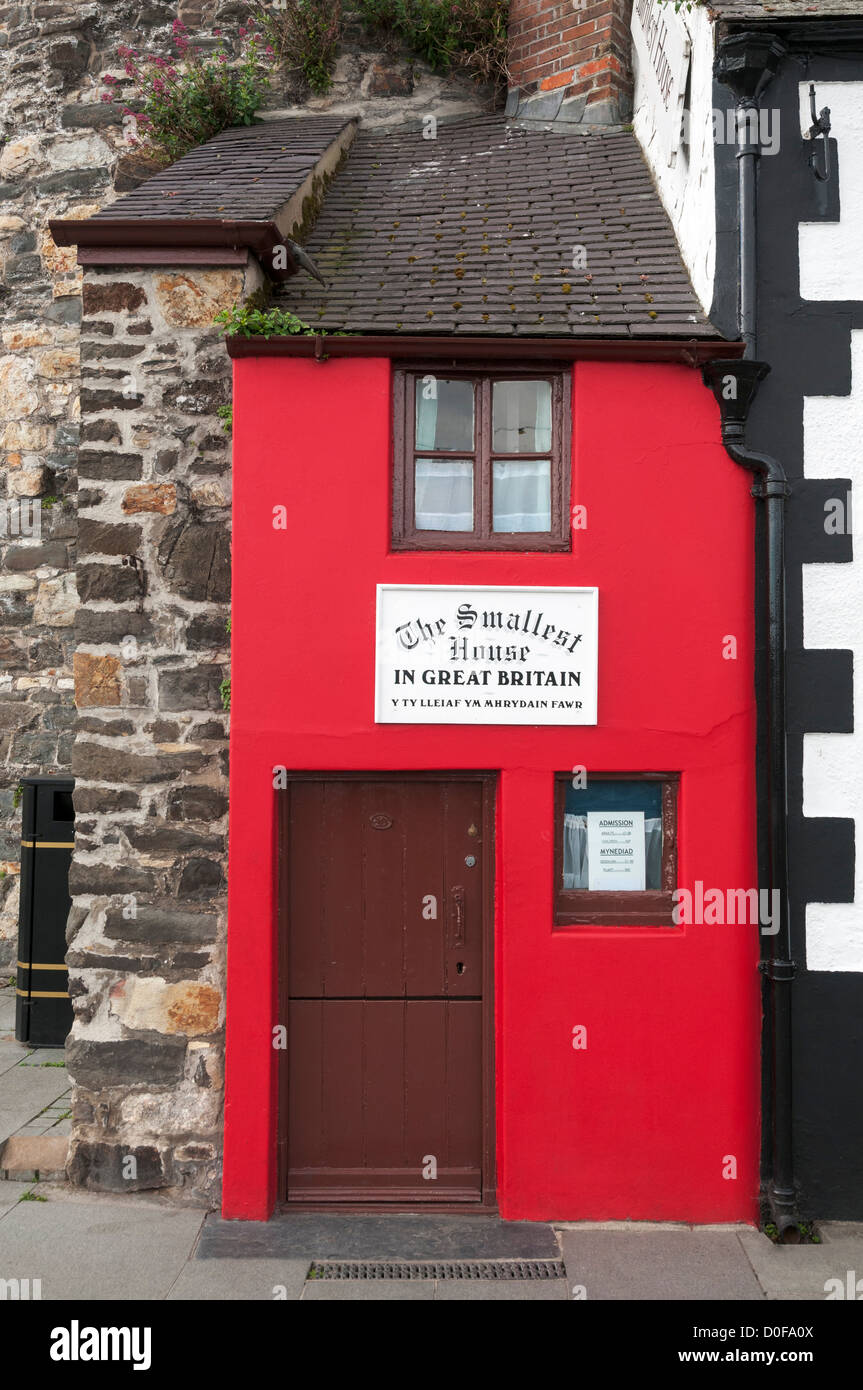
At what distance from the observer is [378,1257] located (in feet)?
16.5

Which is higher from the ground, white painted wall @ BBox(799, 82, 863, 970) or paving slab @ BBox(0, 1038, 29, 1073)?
white painted wall @ BBox(799, 82, 863, 970)

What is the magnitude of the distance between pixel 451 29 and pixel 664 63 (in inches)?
95.7

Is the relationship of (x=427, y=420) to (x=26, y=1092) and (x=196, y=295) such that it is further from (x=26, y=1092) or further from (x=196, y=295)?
(x=26, y=1092)

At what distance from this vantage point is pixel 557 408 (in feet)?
18.6

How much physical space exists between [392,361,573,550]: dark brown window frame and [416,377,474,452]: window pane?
39 millimetres

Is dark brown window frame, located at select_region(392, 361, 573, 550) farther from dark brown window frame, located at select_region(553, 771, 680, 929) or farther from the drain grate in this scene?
the drain grate

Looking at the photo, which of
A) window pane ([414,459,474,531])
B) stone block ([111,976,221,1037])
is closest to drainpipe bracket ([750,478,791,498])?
window pane ([414,459,474,531])

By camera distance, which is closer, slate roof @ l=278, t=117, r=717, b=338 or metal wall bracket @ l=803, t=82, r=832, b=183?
metal wall bracket @ l=803, t=82, r=832, b=183

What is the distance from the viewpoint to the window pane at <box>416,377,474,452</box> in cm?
568

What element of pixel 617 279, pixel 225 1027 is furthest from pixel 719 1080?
pixel 617 279

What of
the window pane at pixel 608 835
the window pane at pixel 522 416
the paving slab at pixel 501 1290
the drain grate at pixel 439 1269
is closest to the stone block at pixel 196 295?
the window pane at pixel 522 416

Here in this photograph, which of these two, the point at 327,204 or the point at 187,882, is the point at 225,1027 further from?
the point at 327,204

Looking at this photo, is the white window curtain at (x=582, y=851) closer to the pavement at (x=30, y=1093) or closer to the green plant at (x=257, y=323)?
the green plant at (x=257, y=323)

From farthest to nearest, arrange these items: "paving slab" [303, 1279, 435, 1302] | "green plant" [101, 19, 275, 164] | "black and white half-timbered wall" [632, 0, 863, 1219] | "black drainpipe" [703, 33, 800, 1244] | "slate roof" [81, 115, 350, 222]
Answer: "green plant" [101, 19, 275, 164] → "slate roof" [81, 115, 350, 222] → "black and white half-timbered wall" [632, 0, 863, 1219] → "black drainpipe" [703, 33, 800, 1244] → "paving slab" [303, 1279, 435, 1302]
